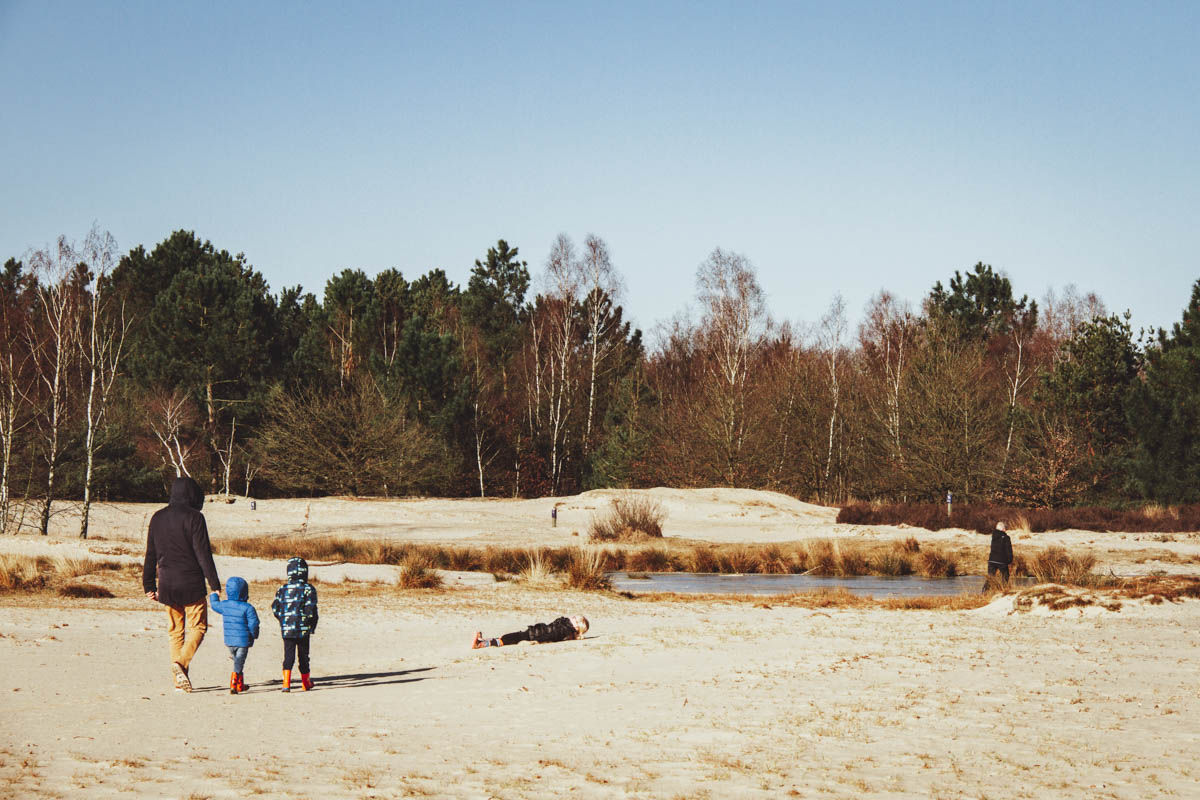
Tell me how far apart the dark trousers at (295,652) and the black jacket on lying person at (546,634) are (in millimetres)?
4263

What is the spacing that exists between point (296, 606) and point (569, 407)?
4959 cm

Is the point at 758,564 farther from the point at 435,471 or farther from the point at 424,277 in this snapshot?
the point at 424,277

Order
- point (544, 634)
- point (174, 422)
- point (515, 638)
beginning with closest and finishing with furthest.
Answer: point (515, 638) → point (544, 634) → point (174, 422)

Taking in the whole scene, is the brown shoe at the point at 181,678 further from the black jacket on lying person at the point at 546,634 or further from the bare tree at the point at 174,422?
the bare tree at the point at 174,422

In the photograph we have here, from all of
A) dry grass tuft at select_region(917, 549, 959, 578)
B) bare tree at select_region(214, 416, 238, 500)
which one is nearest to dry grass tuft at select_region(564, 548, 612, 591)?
dry grass tuft at select_region(917, 549, 959, 578)

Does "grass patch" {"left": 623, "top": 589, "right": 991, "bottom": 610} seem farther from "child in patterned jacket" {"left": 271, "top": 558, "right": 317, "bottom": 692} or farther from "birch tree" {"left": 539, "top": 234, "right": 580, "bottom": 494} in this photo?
"birch tree" {"left": 539, "top": 234, "right": 580, "bottom": 494}

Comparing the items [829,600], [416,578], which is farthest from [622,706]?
[416,578]

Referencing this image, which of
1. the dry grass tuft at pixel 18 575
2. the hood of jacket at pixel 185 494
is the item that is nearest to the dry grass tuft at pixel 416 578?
the dry grass tuft at pixel 18 575

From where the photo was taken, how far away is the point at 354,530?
1588 inches

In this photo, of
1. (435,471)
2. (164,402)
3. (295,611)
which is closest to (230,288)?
(164,402)

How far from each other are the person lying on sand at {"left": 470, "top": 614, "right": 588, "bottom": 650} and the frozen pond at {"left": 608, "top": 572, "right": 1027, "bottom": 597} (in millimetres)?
8912

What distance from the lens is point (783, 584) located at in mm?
27609

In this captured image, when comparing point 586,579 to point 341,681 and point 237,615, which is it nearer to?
point 341,681

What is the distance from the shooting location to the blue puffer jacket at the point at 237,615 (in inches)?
425
